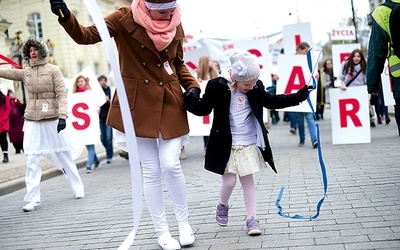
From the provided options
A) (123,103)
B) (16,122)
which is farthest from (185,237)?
(16,122)

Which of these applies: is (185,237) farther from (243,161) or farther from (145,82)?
(145,82)

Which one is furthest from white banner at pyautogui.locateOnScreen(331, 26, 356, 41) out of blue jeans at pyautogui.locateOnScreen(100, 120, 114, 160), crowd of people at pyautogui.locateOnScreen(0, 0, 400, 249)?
crowd of people at pyautogui.locateOnScreen(0, 0, 400, 249)

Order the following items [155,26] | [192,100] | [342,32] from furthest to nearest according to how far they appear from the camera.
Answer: [342,32]
[192,100]
[155,26]

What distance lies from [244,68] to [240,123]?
480 mm

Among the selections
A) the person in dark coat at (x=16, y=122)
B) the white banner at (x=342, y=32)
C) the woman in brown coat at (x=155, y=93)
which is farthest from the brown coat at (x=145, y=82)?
the white banner at (x=342, y=32)

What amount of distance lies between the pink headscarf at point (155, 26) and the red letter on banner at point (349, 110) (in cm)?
655

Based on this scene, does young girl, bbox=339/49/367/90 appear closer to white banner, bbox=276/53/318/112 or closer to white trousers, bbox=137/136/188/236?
white banner, bbox=276/53/318/112

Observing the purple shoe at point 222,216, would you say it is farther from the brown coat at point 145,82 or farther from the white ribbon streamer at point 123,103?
the white ribbon streamer at point 123,103

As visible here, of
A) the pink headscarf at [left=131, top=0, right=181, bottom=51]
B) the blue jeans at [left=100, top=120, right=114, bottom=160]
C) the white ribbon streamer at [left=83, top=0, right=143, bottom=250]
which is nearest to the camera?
the white ribbon streamer at [left=83, top=0, right=143, bottom=250]

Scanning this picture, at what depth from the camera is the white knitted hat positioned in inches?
181

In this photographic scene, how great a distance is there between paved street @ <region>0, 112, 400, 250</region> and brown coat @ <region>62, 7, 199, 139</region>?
978 mm

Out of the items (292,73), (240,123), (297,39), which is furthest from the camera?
(297,39)

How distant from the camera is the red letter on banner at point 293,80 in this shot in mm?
11266

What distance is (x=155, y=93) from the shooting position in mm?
4453
